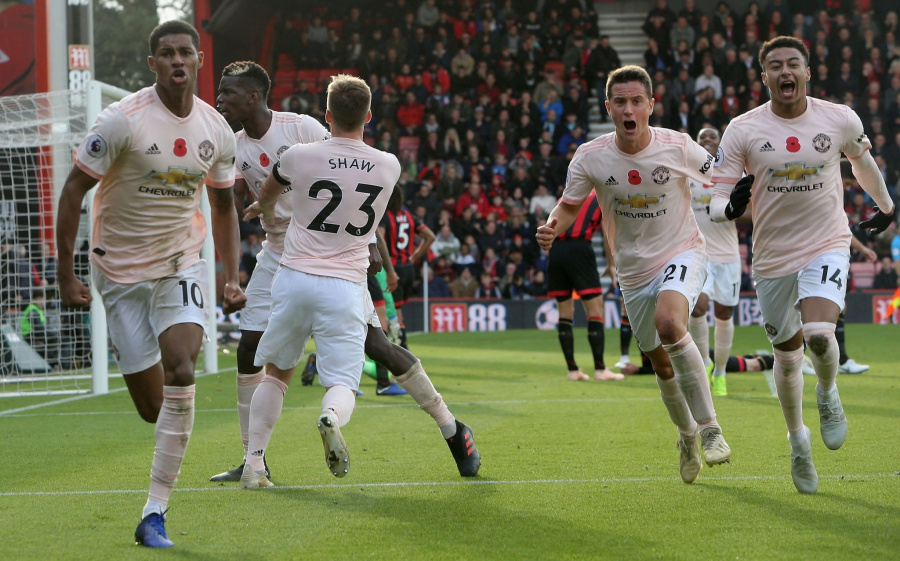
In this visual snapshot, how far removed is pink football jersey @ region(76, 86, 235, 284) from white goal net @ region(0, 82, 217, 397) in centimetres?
703

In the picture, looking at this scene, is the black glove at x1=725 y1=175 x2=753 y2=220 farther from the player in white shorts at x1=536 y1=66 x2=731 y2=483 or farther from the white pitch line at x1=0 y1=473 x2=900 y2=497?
the white pitch line at x1=0 y1=473 x2=900 y2=497

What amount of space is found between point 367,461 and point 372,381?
633 centimetres

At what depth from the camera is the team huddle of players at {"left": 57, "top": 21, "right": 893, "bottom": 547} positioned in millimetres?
5148

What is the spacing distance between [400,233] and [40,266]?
4.52 meters

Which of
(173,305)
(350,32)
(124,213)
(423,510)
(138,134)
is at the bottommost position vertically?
(423,510)

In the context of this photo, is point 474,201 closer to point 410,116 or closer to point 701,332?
point 410,116

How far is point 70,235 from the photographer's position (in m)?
4.98

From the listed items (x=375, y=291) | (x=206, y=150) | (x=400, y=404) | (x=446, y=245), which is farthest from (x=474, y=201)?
(x=206, y=150)

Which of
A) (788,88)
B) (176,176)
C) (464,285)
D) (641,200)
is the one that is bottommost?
(464,285)

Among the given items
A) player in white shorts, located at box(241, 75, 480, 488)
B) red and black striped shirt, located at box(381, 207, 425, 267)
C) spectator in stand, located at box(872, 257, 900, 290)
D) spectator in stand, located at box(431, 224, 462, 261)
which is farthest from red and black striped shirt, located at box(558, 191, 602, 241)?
spectator in stand, located at box(872, 257, 900, 290)

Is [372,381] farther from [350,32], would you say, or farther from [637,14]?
[637,14]

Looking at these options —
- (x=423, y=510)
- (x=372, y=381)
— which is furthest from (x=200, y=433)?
(x=372, y=381)

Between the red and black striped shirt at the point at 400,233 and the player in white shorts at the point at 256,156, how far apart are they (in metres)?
5.39

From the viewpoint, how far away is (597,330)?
1263cm
